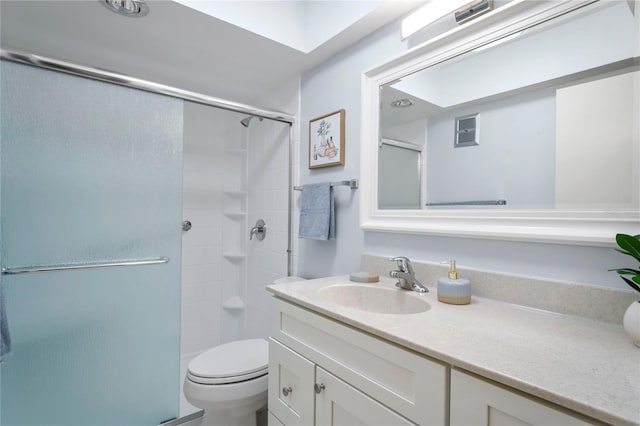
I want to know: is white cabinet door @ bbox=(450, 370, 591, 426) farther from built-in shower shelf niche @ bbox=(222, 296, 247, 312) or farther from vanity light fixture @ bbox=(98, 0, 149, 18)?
built-in shower shelf niche @ bbox=(222, 296, 247, 312)

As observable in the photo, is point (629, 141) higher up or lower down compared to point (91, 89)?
lower down

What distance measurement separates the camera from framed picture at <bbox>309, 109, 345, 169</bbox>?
1579 millimetres

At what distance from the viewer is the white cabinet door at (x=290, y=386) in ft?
3.16

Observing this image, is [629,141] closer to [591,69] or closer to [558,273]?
[591,69]

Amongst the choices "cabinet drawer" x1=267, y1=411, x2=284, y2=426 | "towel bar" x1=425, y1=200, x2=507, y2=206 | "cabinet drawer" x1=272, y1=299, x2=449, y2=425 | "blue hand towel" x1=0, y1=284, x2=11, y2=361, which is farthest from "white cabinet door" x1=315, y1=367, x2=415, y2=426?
"blue hand towel" x1=0, y1=284, x2=11, y2=361

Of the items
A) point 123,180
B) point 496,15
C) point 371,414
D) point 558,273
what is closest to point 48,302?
point 123,180

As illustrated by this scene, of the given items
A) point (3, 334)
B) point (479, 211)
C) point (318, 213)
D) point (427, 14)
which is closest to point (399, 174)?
point (479, 211)

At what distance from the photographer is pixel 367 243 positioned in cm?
145

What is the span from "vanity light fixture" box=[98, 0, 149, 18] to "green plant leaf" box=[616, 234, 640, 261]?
1.83 metres

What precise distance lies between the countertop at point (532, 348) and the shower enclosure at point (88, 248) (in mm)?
865

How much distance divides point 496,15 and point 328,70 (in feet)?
2.98

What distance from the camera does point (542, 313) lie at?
0.87m

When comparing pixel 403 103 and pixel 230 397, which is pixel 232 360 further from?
pixel 403 103

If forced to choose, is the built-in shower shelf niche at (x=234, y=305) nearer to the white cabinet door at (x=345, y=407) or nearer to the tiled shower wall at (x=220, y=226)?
the tiled shower wall at (x=220, y=226)
